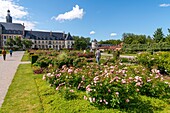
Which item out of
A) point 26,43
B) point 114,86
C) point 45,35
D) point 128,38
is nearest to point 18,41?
point 26,43

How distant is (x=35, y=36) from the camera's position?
319 feet

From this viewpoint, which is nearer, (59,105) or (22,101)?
(59,105)

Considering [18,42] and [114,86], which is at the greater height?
[18,42]

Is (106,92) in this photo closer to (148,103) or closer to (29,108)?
(148,103)

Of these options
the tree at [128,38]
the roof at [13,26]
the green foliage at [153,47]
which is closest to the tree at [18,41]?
the roof at [13,26]

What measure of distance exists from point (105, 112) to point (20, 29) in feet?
323

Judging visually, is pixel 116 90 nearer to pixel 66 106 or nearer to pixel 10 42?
pixel 66 106

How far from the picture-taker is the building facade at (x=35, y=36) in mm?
90750

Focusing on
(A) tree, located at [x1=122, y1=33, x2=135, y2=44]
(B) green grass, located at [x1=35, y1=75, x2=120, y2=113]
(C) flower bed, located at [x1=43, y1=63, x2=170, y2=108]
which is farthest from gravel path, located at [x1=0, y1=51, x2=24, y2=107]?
(A) tree, located at [x1=122, y1=33, x2=135, y2=44]

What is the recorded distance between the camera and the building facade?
298 ft

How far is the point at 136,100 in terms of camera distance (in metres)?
5.20

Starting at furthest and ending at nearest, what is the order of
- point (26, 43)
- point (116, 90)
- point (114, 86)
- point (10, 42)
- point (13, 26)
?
point (13, 26), point (26, 43), point (10, 42), point (114, 86), point (116, 90)

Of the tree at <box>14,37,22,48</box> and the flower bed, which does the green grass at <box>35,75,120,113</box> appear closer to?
the flower bed

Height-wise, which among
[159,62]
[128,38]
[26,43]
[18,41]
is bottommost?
[159,62]
